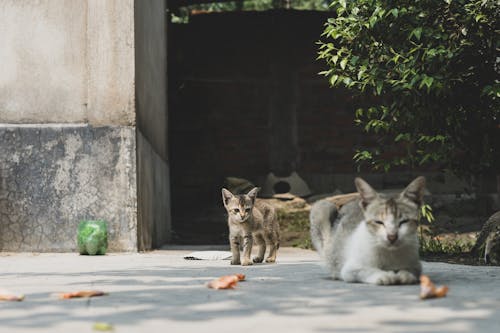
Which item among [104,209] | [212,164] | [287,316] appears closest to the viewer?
[287,316]

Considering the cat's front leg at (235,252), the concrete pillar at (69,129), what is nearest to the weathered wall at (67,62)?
the concrete pillar at (69,129)

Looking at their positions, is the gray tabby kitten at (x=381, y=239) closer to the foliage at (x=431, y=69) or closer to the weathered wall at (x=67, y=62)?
the foliage at (x=431, y=69)

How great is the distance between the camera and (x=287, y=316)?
3143mm

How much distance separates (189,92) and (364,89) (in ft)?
29.3

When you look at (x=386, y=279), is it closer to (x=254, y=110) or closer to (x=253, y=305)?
(x=253, y=305)

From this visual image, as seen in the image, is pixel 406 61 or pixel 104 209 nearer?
pixel 406 61

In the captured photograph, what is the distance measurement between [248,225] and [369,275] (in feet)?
8.83

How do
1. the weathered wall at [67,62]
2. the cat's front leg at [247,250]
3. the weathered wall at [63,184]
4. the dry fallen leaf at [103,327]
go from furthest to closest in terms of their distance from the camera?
the weathered wall at [67,62], the weathered wall at [63,184], the cat's front leg at [247,250], the dry fallen leaf at [103,327]

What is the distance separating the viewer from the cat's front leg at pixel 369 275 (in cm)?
418

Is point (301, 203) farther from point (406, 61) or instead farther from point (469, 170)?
point (406, 61)

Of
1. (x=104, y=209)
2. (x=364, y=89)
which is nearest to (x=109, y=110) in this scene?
(x=104, y=209)

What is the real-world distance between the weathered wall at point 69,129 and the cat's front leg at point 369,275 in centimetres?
431

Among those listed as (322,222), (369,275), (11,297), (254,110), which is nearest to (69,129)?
(322,222)

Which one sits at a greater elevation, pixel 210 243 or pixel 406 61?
pixel 406 61
